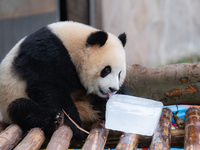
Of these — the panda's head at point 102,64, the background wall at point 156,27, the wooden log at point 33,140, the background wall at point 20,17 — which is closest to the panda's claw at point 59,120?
the wooden log at point 33,140

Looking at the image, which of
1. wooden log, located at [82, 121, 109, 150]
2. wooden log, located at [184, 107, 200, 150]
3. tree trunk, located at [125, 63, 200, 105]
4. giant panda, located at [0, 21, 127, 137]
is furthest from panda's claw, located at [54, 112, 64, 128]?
tree trunk, located at [125, 63, 200, 105]

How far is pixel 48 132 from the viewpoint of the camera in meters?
2.55

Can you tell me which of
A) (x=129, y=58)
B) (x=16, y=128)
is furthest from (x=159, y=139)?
(x=129, y=58)

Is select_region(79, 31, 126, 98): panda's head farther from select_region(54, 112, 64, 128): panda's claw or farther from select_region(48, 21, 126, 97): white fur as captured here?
select_region(54, 112, 64, 128): panda's claw

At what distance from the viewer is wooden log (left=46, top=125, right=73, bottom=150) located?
2225 mm

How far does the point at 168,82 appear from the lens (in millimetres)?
3434

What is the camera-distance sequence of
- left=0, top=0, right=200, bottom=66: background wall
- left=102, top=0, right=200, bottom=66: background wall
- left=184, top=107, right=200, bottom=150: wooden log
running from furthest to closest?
left=102, top=0, right=200, bottom=66: background wall → left=0, top=0, right=200, bottom=66: background wall → left=184, top=107, right=200, bottom=150: wooden log

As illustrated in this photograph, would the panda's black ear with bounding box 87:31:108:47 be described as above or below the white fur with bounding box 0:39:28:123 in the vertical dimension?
above

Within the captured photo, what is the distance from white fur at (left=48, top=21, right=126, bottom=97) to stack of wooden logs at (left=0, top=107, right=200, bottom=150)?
37 centimetres

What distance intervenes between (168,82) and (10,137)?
69.2 inches

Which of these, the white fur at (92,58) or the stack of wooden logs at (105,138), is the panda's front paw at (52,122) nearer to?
the stack of wooden logs at (105,138)

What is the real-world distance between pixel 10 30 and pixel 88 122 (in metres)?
3.21

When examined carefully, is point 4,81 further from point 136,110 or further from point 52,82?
point 136,110

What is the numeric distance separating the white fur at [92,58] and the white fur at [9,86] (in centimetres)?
47
